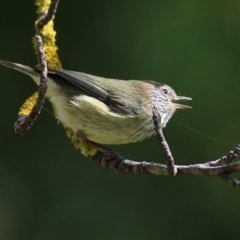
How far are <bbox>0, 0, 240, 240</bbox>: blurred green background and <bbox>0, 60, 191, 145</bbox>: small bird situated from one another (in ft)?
4.26

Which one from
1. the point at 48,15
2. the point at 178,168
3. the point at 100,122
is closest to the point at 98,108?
the point at 100,122

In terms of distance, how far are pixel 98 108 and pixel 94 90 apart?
0.19 m

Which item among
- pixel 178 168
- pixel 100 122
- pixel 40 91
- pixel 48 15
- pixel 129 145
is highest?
pixel 48 15

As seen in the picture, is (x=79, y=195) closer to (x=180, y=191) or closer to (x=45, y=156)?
(x=45, y=156)

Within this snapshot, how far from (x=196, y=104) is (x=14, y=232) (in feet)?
6.64

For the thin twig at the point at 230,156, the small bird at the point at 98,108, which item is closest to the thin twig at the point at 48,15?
the small bird at the point at 98,108

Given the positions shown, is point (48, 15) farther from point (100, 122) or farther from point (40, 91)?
point (40, 91)

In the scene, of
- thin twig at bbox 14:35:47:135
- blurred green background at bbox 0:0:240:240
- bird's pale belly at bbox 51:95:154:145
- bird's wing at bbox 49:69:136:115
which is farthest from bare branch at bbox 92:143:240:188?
blurred green background at bbox 0:0:240:240

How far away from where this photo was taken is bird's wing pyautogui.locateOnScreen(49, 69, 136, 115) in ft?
13.5

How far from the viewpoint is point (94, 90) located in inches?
168

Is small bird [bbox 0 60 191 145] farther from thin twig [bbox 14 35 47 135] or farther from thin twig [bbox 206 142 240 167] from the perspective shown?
thin twig [bbox 206 142 240 167]

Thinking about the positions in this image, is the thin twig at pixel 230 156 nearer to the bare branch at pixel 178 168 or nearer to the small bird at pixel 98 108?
the bare branch at pixel 178 168

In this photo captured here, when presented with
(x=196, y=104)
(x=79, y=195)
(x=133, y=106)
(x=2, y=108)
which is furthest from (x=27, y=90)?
(x=133, y=106)

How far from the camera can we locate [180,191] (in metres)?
5.75
